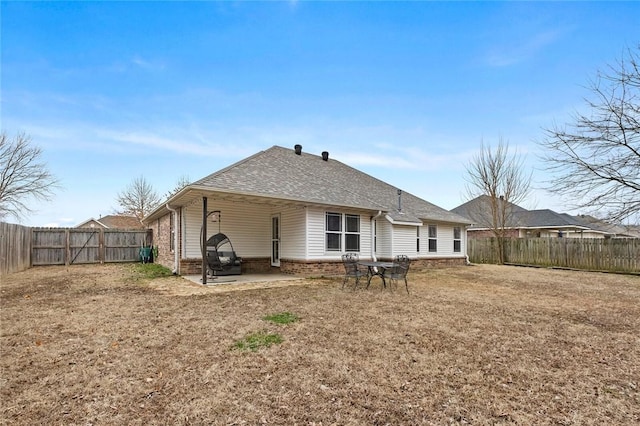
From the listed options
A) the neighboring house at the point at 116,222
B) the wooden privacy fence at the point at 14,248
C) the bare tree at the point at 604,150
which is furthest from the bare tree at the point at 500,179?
the neighboring house at the point at 116,222

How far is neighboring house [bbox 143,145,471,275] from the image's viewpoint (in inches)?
422

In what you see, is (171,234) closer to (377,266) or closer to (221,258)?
(221,258)

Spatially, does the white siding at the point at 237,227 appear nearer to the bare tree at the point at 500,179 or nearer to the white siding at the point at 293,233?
the white siding at the point at 293,233

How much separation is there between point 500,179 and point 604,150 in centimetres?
994

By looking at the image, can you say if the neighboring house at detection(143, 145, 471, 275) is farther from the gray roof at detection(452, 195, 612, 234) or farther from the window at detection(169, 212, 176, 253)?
the gray roof at detection(452, 195, 612, 234)

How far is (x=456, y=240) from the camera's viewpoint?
17281 mm

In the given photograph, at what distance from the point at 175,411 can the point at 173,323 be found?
2.82 meters

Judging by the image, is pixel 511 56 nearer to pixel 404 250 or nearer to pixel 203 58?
pixel 404 250

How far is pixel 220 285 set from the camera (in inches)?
358

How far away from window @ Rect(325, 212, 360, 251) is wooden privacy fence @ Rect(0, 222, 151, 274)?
37.6 ft

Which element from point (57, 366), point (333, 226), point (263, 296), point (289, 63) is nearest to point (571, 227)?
point (333, 226)

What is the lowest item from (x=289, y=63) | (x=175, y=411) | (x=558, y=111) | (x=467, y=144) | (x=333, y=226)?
(x=175, y=411)

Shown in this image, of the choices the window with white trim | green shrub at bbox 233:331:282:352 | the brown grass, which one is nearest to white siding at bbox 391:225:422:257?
the brown grass

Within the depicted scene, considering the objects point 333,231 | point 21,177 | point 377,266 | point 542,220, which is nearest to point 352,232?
point 333,231
